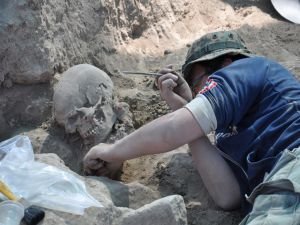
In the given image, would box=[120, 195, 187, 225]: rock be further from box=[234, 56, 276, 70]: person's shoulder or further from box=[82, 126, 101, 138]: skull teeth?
box=[82, 126, 101, 138]: skull teeth

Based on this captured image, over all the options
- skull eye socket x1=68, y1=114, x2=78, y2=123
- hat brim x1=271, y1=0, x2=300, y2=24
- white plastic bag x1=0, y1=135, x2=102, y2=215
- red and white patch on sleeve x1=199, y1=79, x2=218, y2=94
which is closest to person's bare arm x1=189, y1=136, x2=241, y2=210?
red and white patch on sleeve x1=199, y1=79, x2=218, y2=94

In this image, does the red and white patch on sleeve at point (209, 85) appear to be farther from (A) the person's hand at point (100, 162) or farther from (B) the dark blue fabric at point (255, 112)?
(A) the person's hand at point (100, 162)

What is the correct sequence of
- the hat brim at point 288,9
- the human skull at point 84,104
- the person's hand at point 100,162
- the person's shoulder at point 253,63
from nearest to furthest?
the person's shoulder at point 253,63 → the person's hand at point 100,162 → the human skull at point 84,104 → the hat brim at point 288,9

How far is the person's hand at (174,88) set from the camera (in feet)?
9.72

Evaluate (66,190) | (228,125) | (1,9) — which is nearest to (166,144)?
(228,125)

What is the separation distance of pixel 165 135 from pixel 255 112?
0.40 metres

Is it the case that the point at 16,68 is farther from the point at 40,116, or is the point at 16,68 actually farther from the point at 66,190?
the point at 66,190

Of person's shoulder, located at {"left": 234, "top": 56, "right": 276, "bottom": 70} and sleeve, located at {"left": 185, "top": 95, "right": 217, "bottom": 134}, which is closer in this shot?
sleeve, located at {"left": 185, "top": 95, "right": 217, "bottom": 134}

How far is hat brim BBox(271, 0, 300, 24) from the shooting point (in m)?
4.98

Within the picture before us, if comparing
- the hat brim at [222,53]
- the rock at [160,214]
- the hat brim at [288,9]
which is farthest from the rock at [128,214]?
the hat brim at [288,9]

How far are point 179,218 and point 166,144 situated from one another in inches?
14.8

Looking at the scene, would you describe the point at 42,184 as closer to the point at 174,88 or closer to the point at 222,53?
the point at 174,88

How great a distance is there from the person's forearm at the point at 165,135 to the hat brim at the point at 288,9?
8.30 ft

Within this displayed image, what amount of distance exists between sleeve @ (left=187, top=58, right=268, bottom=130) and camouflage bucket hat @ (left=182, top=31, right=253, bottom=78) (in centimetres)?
18
